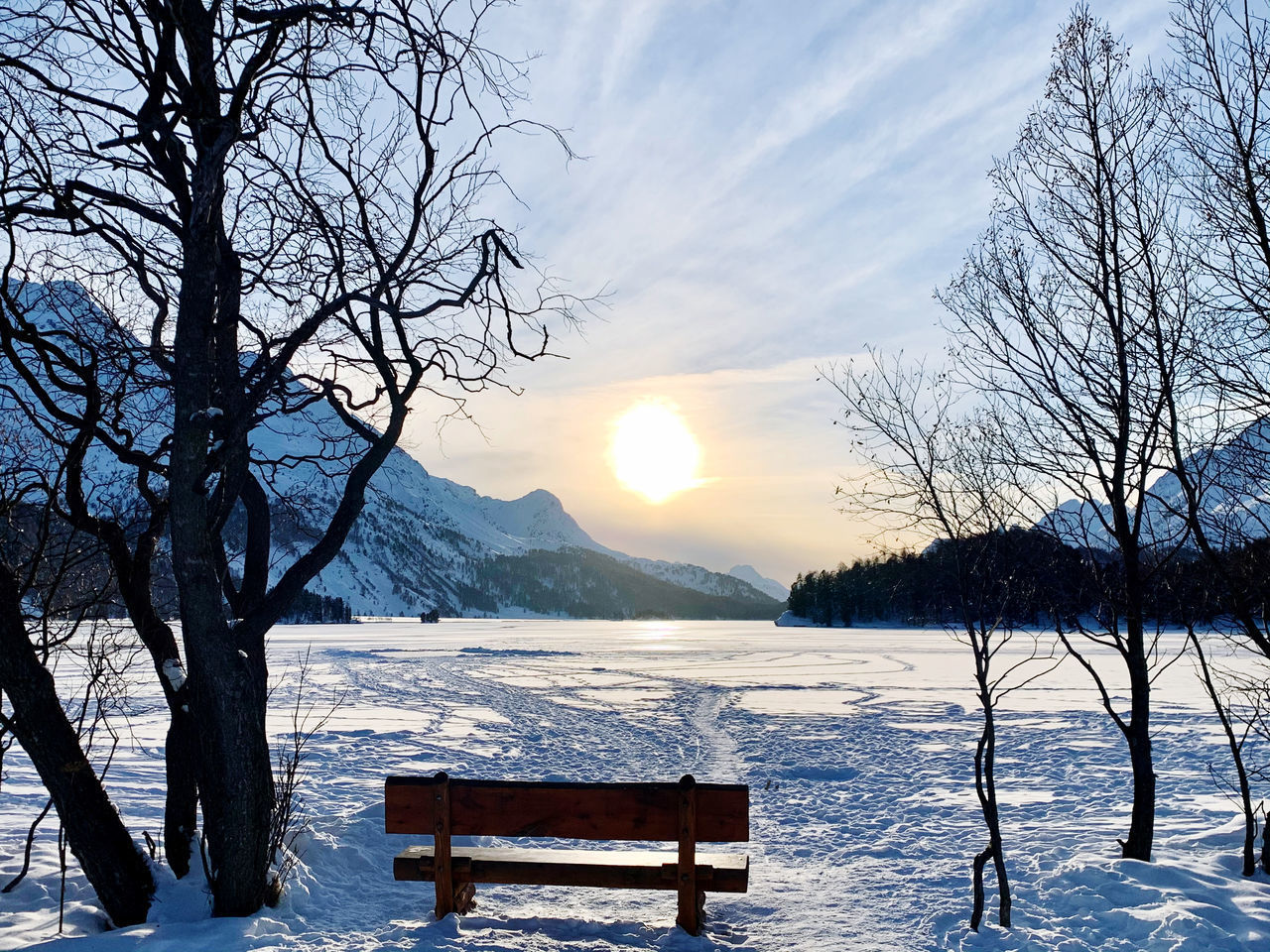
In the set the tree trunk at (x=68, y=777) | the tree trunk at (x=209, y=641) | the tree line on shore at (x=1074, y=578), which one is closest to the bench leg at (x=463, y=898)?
the tree trunk at (x=209, y=641)

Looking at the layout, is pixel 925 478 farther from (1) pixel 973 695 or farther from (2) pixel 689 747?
(1) pixel 973 695

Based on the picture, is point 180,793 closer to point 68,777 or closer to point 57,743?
point 68,777

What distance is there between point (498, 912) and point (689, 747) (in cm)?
634

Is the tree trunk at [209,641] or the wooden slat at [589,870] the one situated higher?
the tree trunk at [209,641]

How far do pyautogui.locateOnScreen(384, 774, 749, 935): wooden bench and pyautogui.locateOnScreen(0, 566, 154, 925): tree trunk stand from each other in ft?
5.07

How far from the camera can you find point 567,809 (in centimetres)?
522

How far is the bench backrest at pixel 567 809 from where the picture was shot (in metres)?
5.11

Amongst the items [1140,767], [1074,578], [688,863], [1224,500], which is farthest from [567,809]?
[1224,500]

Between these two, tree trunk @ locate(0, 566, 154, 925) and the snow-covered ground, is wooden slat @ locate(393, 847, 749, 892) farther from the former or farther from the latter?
tree trunk @ locate(0, 566, 154, 925)

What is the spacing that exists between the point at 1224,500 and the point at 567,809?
501 cm

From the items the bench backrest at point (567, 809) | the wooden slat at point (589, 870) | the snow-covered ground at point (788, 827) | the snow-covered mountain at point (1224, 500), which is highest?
the snow-covered mountain at point (1224, 500)

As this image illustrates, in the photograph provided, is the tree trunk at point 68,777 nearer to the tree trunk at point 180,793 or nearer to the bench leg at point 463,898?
the tree trunk at point 180,793

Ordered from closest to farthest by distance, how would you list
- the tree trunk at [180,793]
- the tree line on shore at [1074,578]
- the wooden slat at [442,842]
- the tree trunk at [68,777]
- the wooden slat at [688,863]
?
the tree trunk at [68,777]
the wooden slat at [688,863]
the wooden slat at [442,842]
the tree trunk at [180,793]
the tree line on shore at [1074,578]

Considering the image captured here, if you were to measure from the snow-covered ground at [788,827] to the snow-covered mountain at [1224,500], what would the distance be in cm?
236
